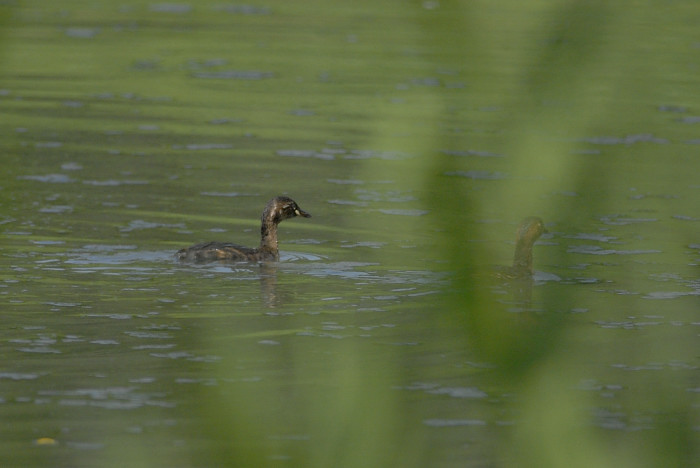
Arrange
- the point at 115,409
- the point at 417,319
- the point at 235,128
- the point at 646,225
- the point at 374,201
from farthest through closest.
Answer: the point at 235,128
the point at 374,201
the point at 646,225
the point at 417,319
the point at 115,409

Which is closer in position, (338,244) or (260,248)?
(260,248)

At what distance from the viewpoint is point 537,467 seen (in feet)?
4.67

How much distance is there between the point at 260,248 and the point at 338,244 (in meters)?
0.72

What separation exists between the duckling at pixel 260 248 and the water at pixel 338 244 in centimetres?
17

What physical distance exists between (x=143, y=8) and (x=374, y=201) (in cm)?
A: 1545

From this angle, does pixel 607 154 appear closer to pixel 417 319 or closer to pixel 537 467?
pixel 537 467

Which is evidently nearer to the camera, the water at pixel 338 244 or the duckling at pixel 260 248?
the water at pixel 338 244

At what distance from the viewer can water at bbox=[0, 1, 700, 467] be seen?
134 centimetres

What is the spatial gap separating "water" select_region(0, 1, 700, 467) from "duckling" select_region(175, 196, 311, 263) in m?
0.17

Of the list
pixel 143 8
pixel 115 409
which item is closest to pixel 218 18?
pixel 143 8

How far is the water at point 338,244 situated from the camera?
134 centimetres

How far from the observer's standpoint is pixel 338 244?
11453mm

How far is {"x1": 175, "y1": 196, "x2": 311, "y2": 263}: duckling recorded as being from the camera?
1033cm

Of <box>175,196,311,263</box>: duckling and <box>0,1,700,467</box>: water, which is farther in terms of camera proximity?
<box>175,196,311,263</box>: duckling
